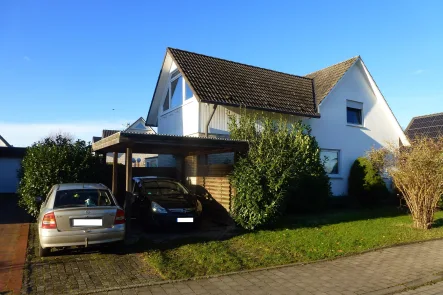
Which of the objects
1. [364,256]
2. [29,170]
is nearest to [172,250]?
[364,256]

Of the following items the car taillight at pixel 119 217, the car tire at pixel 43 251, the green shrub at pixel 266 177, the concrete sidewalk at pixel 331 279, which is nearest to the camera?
the concrete sidewalk at pixel 331 279

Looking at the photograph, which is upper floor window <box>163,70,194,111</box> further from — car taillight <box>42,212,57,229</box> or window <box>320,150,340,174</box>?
car taillight <box>42,212,57,229</box>

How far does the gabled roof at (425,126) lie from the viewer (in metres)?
23.2

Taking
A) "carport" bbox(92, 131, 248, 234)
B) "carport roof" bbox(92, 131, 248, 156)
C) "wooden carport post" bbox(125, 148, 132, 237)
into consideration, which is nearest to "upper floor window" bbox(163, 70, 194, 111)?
"carport" bbox(92, 131, 248, 234)

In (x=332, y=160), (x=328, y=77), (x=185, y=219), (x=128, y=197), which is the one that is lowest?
(x=185, y=219)

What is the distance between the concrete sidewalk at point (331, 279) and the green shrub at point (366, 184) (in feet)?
26.7

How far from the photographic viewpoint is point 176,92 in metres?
16.4

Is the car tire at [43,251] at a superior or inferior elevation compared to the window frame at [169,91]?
inferior

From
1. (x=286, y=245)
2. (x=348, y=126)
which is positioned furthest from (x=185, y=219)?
(x=348, y=126)

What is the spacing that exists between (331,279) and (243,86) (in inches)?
407

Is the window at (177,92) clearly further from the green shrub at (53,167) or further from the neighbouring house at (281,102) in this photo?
the green shrub at (53,167)

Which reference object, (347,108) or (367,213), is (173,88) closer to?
(347,108)

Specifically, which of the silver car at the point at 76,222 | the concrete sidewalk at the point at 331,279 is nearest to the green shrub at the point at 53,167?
the silver car at the point at 76,222

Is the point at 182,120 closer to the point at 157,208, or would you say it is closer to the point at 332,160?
the point at 157,208
